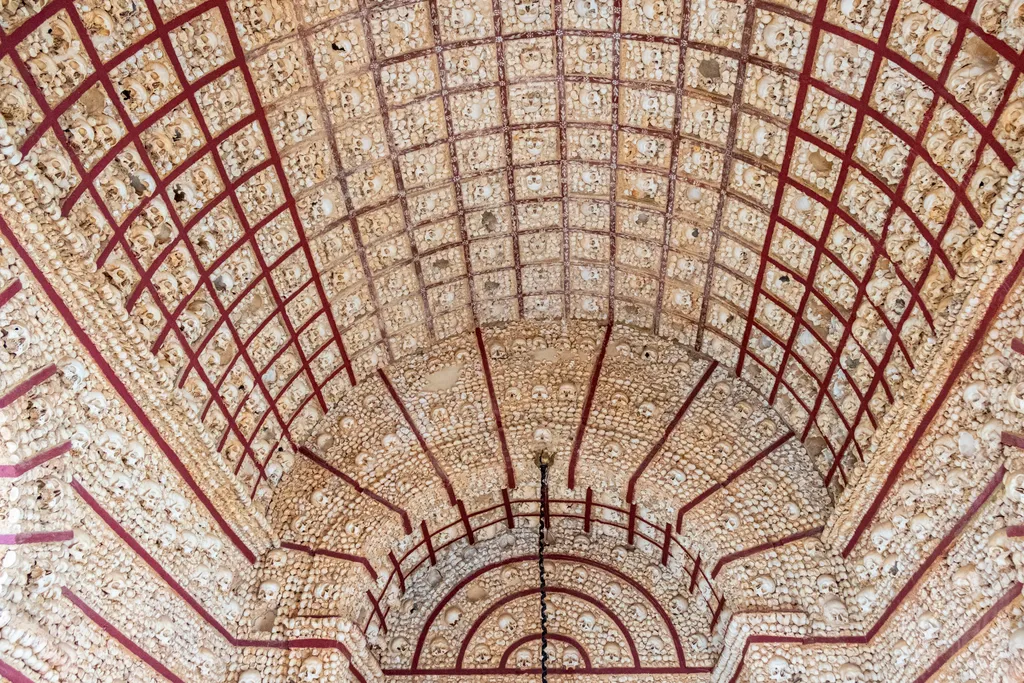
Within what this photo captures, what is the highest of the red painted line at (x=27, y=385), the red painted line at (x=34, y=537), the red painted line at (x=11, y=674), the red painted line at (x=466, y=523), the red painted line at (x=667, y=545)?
the red painted line at (x=466, y=523)

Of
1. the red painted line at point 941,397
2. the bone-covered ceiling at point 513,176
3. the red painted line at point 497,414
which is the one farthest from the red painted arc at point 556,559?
the bone-covered ceiling at point 513,176

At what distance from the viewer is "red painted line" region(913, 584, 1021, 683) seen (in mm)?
4934

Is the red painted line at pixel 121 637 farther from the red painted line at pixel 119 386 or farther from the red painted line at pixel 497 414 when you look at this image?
the red painted line at pixel 497 414

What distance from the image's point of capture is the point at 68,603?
4.97 metres

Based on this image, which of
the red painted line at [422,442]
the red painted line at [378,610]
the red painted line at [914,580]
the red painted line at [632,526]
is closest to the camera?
the red painted line at [914,580]

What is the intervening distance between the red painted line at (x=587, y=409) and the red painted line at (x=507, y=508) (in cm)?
62

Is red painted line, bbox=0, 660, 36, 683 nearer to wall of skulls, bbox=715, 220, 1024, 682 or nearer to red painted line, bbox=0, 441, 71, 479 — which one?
red painted line, bbox=0, 441, 71, 479

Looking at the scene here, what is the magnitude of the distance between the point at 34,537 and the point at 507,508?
14.0ft

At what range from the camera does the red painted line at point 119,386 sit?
14.9 feet

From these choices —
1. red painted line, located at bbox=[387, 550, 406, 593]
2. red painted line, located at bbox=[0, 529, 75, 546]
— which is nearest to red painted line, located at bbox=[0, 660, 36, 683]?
red painted line, located at bbox=[0, 529, 75, 546]

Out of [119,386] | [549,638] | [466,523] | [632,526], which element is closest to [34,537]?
[119,386]

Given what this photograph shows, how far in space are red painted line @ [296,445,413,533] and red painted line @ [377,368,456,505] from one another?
0.42m

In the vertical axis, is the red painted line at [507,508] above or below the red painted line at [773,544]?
above

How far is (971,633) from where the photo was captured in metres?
5.23
